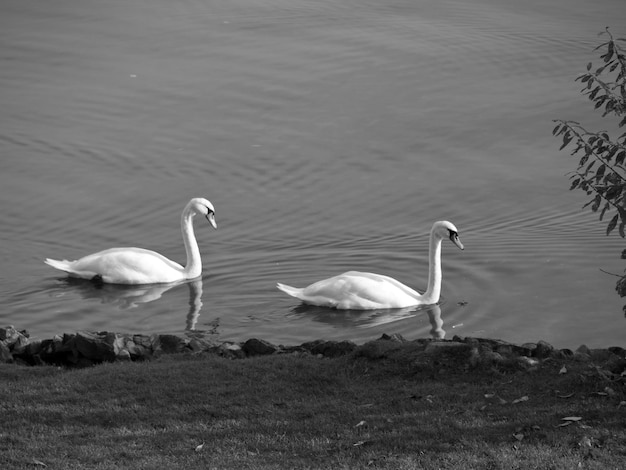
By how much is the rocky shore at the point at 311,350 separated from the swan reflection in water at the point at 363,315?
292 cm

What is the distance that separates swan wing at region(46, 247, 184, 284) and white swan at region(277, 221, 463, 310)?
212cm

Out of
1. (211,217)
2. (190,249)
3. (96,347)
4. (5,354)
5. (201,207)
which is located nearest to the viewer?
(96,347)

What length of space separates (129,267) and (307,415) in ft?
24.4

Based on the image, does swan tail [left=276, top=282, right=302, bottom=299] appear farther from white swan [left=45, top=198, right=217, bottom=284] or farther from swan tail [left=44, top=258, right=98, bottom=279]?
swan tail [left=44, top=258, right=98, bottom=279]

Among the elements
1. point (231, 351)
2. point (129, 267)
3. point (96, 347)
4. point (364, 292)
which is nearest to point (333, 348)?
point (231, 351)

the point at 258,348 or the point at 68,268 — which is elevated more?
the point at 258,348

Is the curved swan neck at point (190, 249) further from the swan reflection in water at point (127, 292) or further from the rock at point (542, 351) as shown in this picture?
the rock at point (542, 351)

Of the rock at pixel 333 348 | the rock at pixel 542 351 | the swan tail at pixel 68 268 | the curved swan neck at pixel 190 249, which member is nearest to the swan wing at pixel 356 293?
the curved swan neck at pixel 190 249

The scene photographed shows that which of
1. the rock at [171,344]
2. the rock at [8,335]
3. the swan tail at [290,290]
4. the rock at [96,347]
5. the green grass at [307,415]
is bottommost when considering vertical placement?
the swan tail at [290,290]

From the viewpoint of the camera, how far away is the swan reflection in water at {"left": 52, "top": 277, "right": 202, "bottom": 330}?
15.7 meters

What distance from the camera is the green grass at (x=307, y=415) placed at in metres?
8.39

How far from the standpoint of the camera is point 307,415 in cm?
929

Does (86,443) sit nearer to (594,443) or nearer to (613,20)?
(594,443)

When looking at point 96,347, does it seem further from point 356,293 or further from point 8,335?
point 356,293
